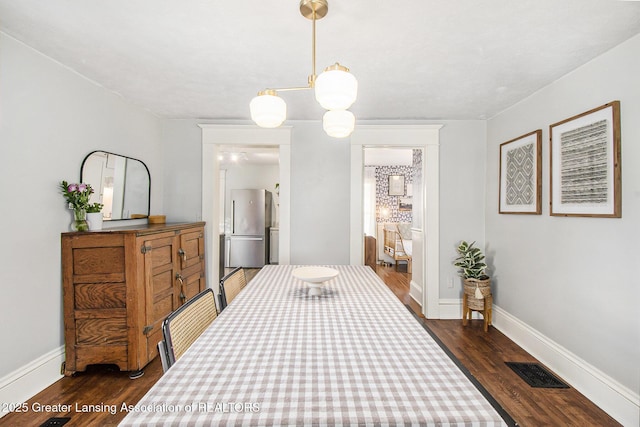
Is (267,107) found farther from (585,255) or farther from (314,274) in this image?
(585,255)

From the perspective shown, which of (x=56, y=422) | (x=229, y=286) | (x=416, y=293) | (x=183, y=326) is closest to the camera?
(x=183, y=326)

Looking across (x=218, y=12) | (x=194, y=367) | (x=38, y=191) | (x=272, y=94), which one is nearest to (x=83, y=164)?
(x=38, y=191)

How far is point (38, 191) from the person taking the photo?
6.26ft

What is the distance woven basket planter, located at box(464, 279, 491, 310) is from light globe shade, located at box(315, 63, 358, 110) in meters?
2.58

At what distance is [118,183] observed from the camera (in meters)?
2.62

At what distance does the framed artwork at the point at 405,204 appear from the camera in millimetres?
6883

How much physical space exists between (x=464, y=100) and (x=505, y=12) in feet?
4.22

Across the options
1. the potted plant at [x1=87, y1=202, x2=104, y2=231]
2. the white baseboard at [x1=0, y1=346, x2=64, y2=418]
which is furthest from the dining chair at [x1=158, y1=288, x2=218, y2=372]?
the white baseboard at [x1=0, y1=346, x2=64, y2=418]

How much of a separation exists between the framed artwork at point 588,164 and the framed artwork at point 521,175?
0.52 feet

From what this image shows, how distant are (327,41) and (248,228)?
4.43m

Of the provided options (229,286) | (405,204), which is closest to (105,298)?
(229,286)

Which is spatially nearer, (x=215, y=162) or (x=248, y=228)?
(x=215, y=162)

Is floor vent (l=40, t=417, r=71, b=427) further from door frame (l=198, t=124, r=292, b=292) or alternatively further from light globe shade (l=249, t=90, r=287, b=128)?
light globe shade (l=249, t=90, r=287, b=128)

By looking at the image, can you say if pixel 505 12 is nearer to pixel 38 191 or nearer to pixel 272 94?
pixel 272 94
